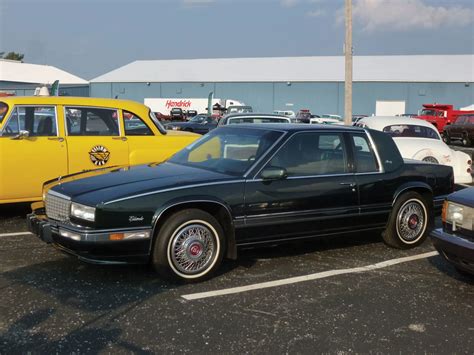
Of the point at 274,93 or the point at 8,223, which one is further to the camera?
the point at 274,93

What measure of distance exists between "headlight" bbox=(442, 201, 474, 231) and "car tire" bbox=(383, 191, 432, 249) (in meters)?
1.14

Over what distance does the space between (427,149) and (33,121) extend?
7.29 m

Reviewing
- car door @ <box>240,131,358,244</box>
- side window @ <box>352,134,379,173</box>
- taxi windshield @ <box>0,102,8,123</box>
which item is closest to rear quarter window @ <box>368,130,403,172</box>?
side window @ <box>352,134,379,173</box>

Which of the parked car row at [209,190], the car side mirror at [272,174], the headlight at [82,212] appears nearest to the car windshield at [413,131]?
the parked car row at [209,190]

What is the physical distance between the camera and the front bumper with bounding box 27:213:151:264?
15.2 feet

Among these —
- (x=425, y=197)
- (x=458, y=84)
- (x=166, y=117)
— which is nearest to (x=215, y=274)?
(x=425, y=197)

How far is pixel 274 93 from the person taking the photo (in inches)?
2245

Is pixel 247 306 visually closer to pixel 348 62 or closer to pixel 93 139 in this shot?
pixel 93 139

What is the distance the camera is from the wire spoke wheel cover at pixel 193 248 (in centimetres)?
491

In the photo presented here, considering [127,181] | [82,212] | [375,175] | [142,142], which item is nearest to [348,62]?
[142,142]

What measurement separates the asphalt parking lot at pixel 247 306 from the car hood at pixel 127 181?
804 mm

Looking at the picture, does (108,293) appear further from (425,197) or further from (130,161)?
(425,197)

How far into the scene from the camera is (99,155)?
7.62 metres

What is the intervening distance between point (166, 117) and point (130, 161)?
42137 mm
